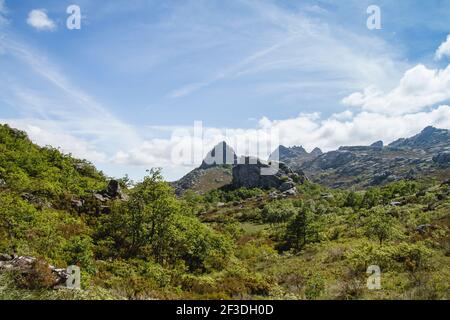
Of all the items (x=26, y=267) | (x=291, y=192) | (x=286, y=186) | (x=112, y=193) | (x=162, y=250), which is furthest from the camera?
(x=286, y=186)

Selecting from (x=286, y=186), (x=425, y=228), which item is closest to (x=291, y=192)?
(x=286, y=186)

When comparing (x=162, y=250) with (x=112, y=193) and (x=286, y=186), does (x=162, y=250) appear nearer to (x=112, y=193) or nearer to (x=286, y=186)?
(x=112, y=193)

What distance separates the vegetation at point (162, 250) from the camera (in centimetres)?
1806

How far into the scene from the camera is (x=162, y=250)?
30.3 meters

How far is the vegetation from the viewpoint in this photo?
18062 mm

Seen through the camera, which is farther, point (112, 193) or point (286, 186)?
point (286, 186)

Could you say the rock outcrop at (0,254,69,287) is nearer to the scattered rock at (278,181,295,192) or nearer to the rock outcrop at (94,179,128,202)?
the rock outcrop at (94,179,128,202)

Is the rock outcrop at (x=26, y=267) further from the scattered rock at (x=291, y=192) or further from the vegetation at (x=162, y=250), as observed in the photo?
the scattered rock at (x=291, y=192)

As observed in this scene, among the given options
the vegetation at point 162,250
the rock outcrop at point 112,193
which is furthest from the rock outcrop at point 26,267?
the rock outcrop at point 112,193

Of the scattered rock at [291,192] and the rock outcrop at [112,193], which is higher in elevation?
the scattered rock at [291,192]

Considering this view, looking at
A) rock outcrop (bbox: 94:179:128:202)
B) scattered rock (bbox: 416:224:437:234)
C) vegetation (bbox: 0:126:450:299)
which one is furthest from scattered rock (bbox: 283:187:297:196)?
rock outcrop (bbox: 94:179:128:202)

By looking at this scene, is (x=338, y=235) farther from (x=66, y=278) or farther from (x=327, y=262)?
(x=66, y=278)

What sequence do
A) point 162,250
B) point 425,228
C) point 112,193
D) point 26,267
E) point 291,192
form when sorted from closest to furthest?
point 26,267
point 162,250
point 112,193
point 425,228
point 291,192
